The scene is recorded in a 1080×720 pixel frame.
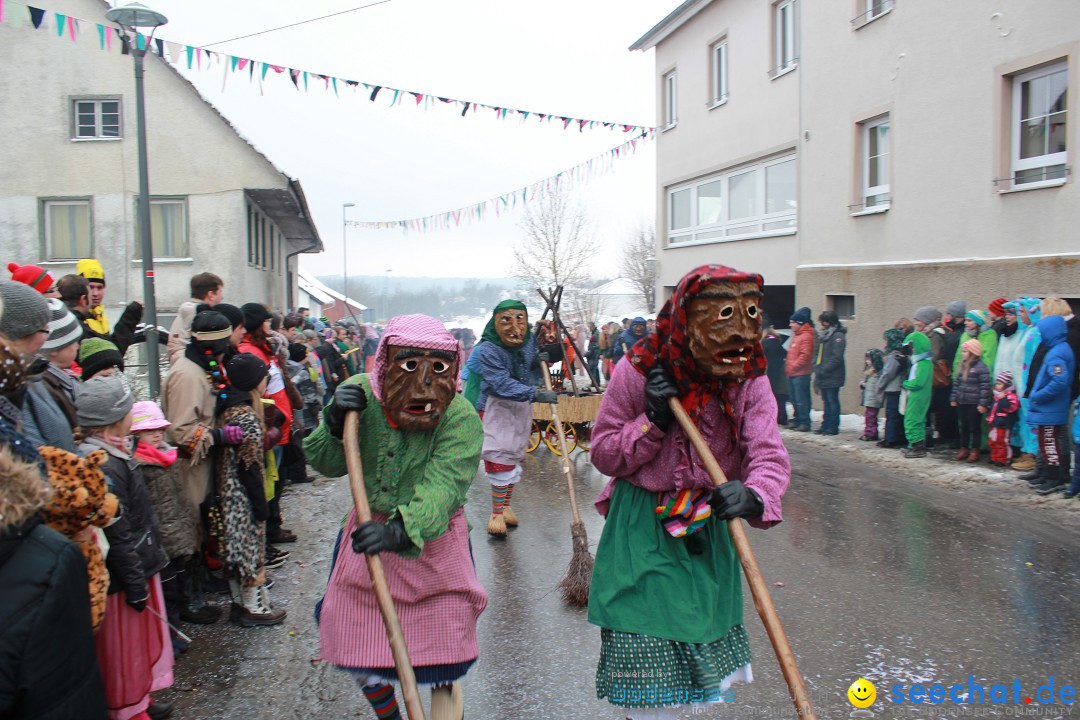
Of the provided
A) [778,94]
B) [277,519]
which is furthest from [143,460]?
[778,94]

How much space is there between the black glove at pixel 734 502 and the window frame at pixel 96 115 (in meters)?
18.7

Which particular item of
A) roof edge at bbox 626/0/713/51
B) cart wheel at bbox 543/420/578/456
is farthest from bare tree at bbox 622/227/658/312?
cart wheel at bbox 543/420/578/456

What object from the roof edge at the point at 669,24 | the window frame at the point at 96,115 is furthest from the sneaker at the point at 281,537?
the roof edge at the point at 669,24

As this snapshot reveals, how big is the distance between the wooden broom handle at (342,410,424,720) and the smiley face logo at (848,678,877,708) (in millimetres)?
2130

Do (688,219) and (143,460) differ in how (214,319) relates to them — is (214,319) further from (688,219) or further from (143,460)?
(688,219)

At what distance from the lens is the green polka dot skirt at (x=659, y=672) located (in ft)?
9.48

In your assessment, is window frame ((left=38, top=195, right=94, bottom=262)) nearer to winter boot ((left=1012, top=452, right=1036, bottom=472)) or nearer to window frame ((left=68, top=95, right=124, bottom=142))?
window frame ((left=68, top=95, right=124, bottom=142))

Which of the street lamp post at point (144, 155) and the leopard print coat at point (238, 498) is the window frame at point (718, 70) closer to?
the street lamp post at point (144, 155)

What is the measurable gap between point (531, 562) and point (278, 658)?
2.13m

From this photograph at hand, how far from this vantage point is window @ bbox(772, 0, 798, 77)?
16.0 m

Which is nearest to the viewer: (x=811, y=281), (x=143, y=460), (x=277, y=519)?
(x=143, y=460)

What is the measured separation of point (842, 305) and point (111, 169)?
1534cm

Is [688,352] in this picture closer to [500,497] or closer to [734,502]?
[734,502]

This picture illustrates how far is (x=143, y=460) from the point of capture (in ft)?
14.1
